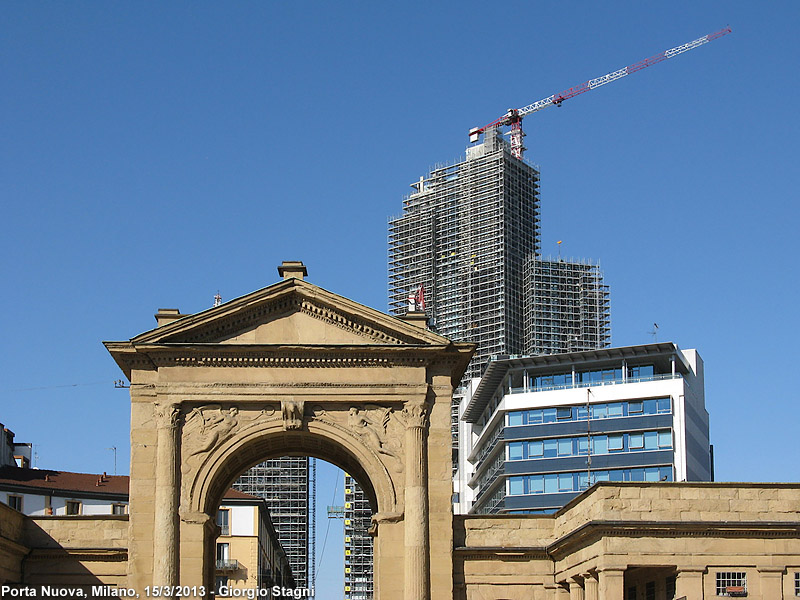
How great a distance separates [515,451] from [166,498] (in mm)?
65222

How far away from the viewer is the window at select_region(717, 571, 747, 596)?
1858 inches

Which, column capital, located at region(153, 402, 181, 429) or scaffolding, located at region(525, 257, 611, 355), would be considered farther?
scaffolding, located at region(525, 257, 611, 355)

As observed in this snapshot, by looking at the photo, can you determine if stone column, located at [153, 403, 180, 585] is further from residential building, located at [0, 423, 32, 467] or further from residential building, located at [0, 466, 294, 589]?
residential building, located at [0, 423, 32, 467]

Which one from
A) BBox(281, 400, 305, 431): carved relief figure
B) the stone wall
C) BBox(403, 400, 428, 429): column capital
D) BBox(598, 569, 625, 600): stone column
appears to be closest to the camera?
BBox(598, 569, 625, 600): stone column

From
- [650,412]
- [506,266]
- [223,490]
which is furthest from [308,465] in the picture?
[223,490]

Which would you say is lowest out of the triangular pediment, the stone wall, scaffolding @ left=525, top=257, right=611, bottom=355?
the stone wall

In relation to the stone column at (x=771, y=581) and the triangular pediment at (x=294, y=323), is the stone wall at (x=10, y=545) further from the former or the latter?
the stone column at (x=771, y=581)

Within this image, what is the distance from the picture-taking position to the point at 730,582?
155ft

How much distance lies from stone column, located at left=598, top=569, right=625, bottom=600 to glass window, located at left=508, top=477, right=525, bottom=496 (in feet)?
211

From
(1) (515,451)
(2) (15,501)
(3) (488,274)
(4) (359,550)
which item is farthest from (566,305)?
(2) (15,501)

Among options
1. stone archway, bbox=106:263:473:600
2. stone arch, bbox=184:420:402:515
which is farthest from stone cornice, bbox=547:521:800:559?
stone arch, bbox=184:420:402:515

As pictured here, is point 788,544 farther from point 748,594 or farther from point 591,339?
point 591,339

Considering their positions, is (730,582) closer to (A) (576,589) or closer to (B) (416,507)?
(A) (576,589)

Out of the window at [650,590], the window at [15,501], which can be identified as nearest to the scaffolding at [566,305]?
the window at [15,501]
